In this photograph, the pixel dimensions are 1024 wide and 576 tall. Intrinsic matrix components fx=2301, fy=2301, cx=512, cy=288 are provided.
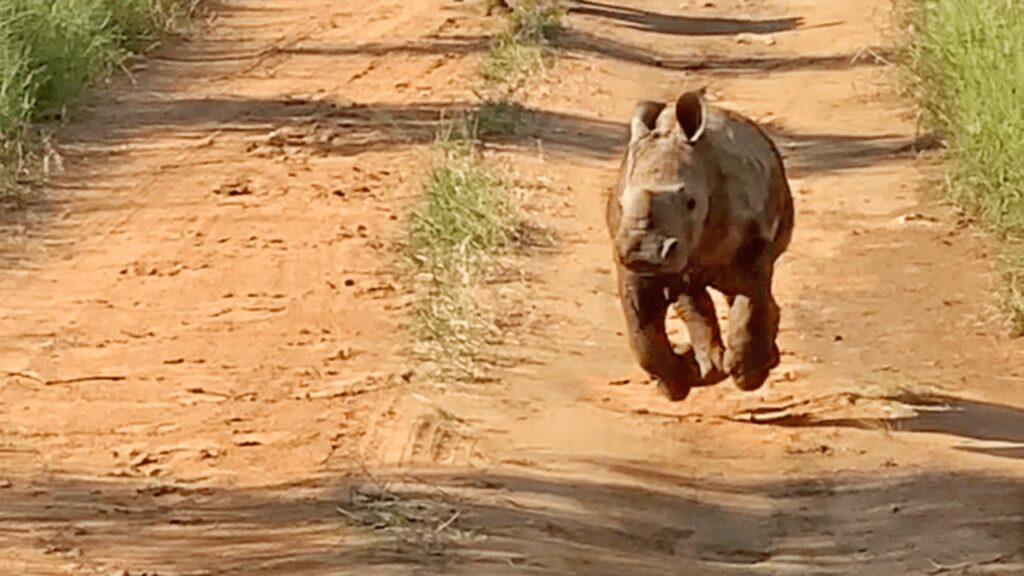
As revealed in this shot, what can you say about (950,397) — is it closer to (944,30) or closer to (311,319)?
(311,319)

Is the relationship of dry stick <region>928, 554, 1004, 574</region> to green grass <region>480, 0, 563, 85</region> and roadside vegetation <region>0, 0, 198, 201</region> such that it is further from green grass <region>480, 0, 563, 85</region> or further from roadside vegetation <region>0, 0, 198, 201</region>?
green grass <region>480, 0, 563, 85</region>

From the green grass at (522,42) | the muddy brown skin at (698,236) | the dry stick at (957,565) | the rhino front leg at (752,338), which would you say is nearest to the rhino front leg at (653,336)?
the muddy brown skin at (698,236)

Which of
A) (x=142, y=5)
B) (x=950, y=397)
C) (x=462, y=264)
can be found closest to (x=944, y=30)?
(x=462, y=264)

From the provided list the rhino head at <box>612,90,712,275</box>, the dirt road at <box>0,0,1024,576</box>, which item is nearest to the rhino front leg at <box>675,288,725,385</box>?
the dirt road at <box>0,0,1024,576</box>

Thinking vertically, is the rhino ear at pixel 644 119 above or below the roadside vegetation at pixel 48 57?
above

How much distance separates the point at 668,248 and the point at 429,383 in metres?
1.51

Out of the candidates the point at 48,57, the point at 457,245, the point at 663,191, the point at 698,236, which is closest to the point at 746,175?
the point at 698,236

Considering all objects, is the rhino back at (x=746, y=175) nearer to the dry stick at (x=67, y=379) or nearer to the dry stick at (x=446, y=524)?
the dry stick at (x=446, y=524)

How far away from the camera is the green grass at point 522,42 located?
47.4 feet

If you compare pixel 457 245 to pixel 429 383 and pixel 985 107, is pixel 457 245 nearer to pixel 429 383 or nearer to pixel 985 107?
pixel 429 383

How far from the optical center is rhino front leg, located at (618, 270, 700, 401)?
23.2 ft

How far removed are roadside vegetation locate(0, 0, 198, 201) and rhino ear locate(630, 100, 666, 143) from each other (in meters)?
4.58

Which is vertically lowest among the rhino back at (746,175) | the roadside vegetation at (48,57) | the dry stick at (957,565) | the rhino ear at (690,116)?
the roadside vegetation at (48,57)

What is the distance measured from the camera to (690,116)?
275 inches
